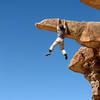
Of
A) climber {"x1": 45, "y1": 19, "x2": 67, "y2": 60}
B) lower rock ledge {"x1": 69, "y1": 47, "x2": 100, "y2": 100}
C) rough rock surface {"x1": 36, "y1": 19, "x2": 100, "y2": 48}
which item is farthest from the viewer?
lower rock ledge {"x1": 69, "y1": 47, "x2": 100, "y2": 100}

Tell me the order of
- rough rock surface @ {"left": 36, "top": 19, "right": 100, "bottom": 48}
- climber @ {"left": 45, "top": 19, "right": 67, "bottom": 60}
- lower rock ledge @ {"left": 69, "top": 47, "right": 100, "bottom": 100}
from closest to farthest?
climber @ {"left": 45, "top": 19, "right": 67, "bottom": 60}
rough rock surface @ {"left": 36, "top": 19, "right": 100, "bottom": 48}
lower rock ledge @ {"left": 69, "top": 47, "right": 100, "bottom": 100}

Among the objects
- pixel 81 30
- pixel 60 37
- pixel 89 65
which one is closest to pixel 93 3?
pixel 81 30

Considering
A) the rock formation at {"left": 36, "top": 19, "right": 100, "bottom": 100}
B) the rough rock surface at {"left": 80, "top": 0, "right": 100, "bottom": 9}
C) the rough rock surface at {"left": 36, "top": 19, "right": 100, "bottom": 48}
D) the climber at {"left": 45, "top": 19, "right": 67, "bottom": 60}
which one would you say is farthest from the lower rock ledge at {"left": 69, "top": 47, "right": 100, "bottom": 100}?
the climber at {"left": 45, "top": 19, "right": 67, "bottom": 60}

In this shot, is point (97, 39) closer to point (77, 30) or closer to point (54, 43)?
→ point (77, 30)

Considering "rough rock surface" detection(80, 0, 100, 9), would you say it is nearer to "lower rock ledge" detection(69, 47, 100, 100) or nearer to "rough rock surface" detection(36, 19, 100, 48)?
"rough rock surface" detection(36, 19, 100, 48)

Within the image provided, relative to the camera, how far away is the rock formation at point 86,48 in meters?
12.4

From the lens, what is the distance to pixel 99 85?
15672 mm

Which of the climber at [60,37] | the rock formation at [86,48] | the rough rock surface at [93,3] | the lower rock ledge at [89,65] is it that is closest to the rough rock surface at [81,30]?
the rock formation at [86,48]

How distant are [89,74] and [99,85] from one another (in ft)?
4.39

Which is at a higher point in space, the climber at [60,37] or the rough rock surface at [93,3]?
the rough rock surface at [93,3]

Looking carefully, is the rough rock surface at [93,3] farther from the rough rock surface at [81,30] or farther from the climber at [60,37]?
the climber at [60,37]

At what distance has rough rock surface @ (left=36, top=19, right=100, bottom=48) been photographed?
12.3 m

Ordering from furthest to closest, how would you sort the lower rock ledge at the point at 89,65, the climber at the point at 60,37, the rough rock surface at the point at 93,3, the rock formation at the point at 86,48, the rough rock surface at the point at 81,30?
the lower rock ledge at the point at 89,65 → the rough rock surface at the point at 93,3 → the rock formation at the point at 86,48 → the rough rock surface at the point at 81,30 → the climber at the point at 60,37

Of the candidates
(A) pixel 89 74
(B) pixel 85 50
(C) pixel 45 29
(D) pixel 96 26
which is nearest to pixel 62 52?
(C) pixel 45 29
